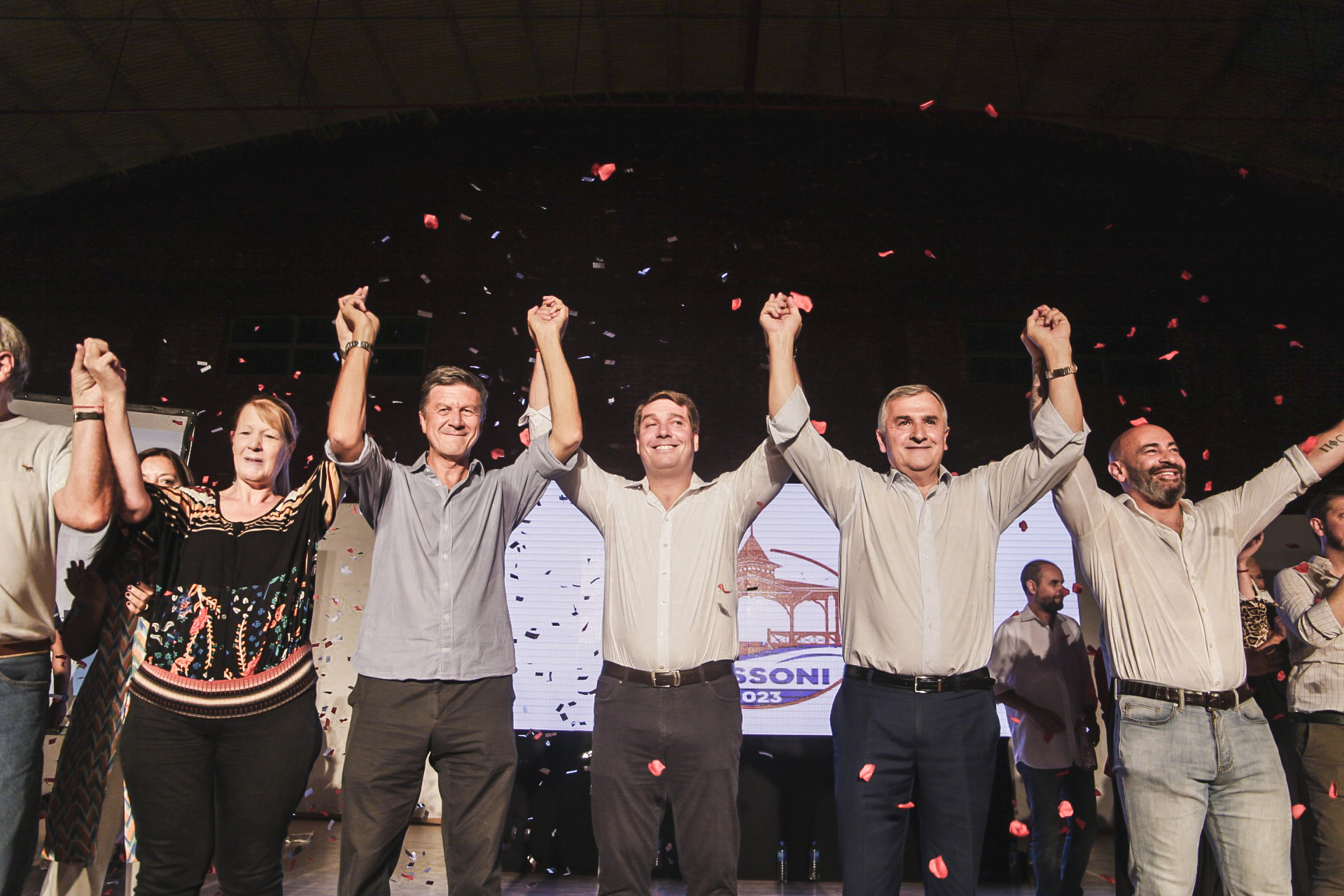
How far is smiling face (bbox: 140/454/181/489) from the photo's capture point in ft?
9.61

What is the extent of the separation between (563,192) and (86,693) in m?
6.10

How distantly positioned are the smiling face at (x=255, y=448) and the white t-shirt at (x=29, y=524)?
0.38m

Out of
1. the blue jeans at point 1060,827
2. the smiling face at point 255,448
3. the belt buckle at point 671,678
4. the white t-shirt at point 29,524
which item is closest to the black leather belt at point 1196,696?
the belt buckle at point 671,678

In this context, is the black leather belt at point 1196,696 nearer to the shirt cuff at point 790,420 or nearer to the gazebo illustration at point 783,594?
the shirt cuff at point 790,420

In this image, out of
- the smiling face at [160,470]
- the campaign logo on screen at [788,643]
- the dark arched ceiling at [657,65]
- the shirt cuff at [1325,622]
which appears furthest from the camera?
the dark arched ceiling at [657,65]

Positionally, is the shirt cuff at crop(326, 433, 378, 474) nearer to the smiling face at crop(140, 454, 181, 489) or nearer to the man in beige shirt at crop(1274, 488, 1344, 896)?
the smiling face at crop(140, 454, 181, 489)

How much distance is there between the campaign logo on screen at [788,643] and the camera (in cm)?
472

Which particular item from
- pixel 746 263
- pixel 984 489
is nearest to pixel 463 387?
pixel 984 489

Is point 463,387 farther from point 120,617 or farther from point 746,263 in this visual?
point 746,263

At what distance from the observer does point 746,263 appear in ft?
24.0

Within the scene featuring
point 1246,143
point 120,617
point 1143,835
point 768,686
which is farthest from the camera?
point 1246,143

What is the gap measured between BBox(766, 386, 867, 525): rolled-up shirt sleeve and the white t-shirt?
173 centimetres

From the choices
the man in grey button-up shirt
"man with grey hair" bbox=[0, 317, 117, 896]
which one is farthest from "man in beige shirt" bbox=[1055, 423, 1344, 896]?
"man with grey hair" bbox=[0, 317, 117, 896]

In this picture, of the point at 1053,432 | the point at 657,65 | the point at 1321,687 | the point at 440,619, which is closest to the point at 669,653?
the point at 440,619
